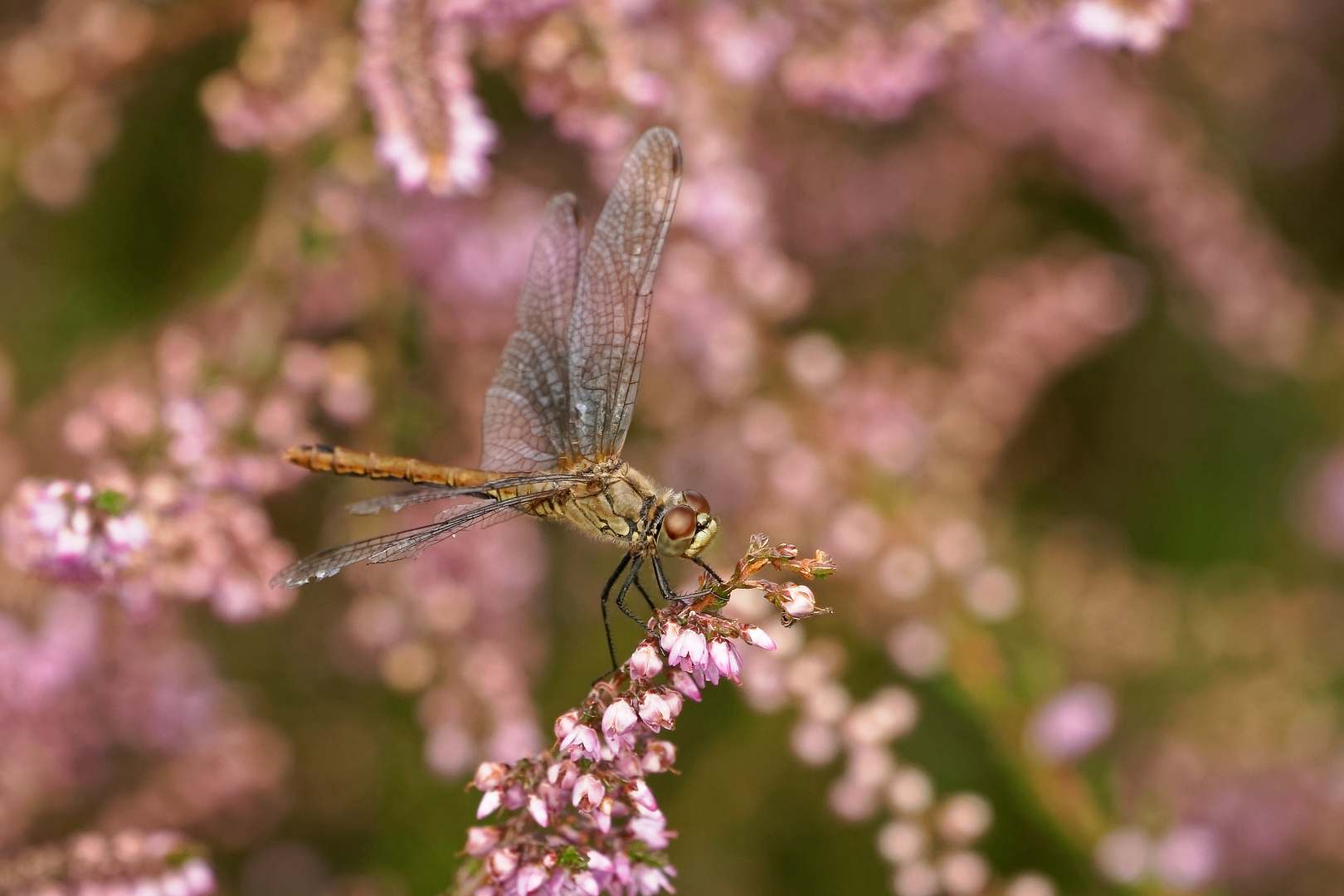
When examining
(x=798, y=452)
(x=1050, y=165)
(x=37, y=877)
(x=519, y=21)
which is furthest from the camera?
(x=1050, y=165)

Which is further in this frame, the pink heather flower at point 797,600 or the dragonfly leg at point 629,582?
the dragonfly leg at point 629,582

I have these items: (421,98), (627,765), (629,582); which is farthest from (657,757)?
(421,98)

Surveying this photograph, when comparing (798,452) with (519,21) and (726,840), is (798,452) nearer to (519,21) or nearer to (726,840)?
(519,21)

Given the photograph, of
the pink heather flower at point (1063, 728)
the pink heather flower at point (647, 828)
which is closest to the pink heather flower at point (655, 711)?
the pink heather flower at point (647, 828)

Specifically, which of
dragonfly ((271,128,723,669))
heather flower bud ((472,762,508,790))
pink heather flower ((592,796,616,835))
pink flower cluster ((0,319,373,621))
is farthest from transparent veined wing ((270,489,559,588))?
pink heather flower ((592,796,616,835))

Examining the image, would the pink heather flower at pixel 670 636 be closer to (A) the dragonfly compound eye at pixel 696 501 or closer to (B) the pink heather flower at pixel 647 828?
(B) the pink heather flower at pixel 647 828

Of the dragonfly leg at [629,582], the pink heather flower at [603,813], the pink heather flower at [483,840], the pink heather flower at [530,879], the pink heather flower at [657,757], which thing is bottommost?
the pink heather flower at [530,879]

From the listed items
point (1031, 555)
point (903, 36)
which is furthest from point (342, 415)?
point (1031, 555)
